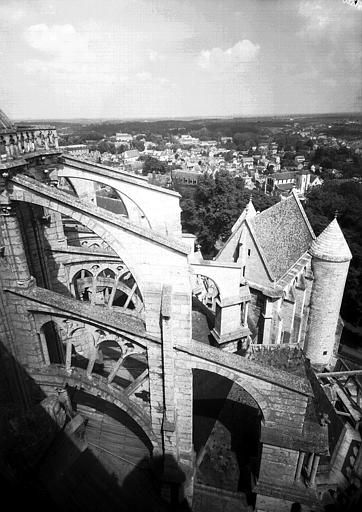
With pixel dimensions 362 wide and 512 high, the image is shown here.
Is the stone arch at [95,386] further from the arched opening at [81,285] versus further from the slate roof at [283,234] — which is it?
the slate roof at [283,234]

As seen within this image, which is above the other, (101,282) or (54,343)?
(101,282)

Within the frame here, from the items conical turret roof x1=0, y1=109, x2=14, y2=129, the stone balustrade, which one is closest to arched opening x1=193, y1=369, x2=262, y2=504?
the stone balustrade

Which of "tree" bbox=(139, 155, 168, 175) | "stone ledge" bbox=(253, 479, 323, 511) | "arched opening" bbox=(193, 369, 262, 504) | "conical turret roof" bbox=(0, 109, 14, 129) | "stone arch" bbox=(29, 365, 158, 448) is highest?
"conical turret roof" bbox=(0, 109, 14, 129)

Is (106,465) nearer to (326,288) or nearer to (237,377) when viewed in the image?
(237,377)

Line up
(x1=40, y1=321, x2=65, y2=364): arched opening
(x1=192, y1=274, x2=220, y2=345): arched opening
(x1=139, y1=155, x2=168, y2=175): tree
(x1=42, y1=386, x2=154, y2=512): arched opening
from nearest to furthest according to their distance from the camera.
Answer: (x1=42, y1=386, x2=154, y2=512): arched opening
(x1=40, y1=321, x2=65, y2=364): arched opening
(x1=192, y1=274, x2=220, y2=345): arched opening
(x1=139, y1=155, x2=168, y2=175): tree

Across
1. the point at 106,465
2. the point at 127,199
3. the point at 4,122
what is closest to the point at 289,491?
the point at 106,465

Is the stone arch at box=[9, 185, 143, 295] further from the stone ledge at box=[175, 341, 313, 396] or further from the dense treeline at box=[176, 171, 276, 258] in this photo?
the dense treeline at box=[176, 171, 276, 258]
